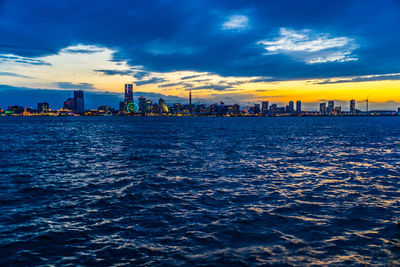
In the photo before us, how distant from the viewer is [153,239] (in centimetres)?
1200

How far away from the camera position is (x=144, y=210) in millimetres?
15898

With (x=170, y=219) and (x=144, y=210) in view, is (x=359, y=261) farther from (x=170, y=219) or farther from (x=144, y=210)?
(x=144, y=210)

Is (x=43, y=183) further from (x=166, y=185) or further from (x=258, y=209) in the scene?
(x=258, y=209)

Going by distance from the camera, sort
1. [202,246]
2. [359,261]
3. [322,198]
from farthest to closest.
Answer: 1. [322,198]
2. [202,246]
3. [359,261]

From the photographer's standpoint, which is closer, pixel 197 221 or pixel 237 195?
pixel 197 221

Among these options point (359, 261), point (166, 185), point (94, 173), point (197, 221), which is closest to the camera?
point (359, 261)

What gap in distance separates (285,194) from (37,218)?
1522 cm

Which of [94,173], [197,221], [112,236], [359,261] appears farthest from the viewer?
[94,173]

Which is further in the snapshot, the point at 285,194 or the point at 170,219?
the point at 285,194

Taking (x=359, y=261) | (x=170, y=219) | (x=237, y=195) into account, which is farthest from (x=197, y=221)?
(x=359, y=261)

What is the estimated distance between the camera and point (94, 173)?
2630cm

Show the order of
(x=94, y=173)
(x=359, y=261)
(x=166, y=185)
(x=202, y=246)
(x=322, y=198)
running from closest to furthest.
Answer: (x=359, y=261) < (x=202, y=246) < (x=322, y=198) < (x=166, y=185) < (x=94, y=173)

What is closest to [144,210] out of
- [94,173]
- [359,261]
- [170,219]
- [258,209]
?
[170,219]

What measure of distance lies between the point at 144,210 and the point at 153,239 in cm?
408
